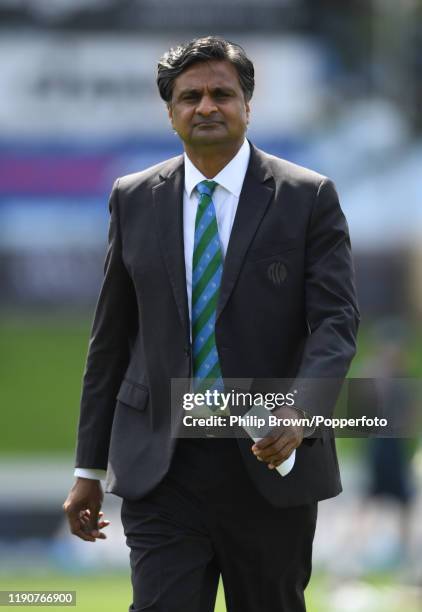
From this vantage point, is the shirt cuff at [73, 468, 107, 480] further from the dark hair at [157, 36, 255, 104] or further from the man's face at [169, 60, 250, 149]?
the dark hair at [157, 36, 255, 104]

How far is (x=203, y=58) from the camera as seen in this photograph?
381cm

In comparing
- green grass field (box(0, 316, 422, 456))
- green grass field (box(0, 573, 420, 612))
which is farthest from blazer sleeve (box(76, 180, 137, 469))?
green grass field (box(0, 316, 422, 456))

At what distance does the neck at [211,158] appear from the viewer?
388 cm

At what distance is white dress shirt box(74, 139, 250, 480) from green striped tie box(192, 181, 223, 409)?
0.02 m

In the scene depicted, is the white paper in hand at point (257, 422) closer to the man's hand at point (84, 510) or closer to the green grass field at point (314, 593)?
the man's hand at point (84, 510)

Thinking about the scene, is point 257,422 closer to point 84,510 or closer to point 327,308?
point 327,308

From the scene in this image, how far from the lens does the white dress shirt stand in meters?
3.88

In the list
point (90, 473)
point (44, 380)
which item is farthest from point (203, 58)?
point (44, 380)

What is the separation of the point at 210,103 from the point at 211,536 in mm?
1114

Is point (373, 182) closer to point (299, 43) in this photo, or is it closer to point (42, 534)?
point (299, 43)

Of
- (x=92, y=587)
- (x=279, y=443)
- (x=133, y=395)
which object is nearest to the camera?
(x=279, y=443)

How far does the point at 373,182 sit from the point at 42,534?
6943 mm

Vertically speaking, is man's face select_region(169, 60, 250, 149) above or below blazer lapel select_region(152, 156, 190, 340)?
above

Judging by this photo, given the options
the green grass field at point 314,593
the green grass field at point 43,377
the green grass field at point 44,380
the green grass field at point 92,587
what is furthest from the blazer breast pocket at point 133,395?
the green grass field at point 43,377
